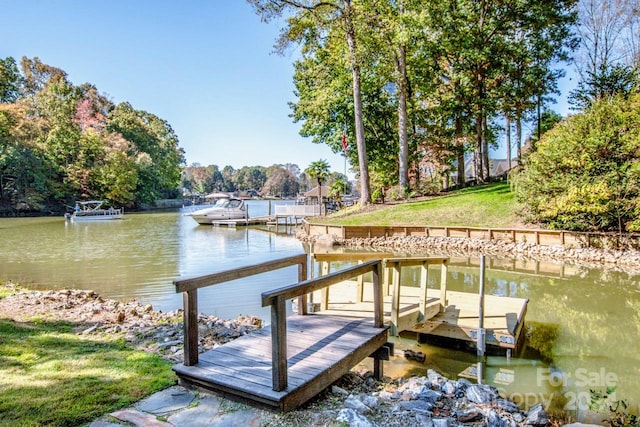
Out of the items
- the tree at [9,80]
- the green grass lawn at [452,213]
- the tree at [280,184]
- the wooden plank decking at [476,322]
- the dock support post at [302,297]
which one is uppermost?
the tree at [9,80]

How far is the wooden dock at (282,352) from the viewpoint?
256 centimetres

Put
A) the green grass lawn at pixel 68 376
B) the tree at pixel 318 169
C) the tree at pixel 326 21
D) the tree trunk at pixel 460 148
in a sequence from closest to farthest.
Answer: the green grass lawn at pixel 68 376 < the tree at pixel 326 21 < the tree trunk at pixel 460 148 < the tree at pixel 318 169

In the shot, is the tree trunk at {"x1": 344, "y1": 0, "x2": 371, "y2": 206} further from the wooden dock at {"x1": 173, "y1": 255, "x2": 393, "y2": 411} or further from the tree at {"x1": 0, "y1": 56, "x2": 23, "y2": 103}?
the tree at {"x1": 0, "y1": 56, "x2": 23, "y2": 103}

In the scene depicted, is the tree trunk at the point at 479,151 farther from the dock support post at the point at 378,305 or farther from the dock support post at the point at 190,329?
the dock support post at the point at 190,329

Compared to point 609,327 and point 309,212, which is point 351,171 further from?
point 609,327

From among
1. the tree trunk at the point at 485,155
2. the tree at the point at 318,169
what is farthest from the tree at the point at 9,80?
the tree trunk at the point at 485,155

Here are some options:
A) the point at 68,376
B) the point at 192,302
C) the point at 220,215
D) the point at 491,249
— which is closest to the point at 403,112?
the point at 491,249

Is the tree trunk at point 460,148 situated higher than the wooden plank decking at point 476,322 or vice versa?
the tree trunk at point 460,148

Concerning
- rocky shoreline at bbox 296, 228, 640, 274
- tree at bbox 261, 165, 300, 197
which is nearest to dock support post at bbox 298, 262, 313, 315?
rocky shoreline at bbox 296, 228, 640, 274

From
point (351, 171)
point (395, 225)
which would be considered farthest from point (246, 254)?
point (351, 171)

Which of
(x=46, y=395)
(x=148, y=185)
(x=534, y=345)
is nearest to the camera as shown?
(x=46, y=395)

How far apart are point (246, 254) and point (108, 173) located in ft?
104

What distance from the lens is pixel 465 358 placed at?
5.07m

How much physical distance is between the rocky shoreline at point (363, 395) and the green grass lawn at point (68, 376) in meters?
0.32
